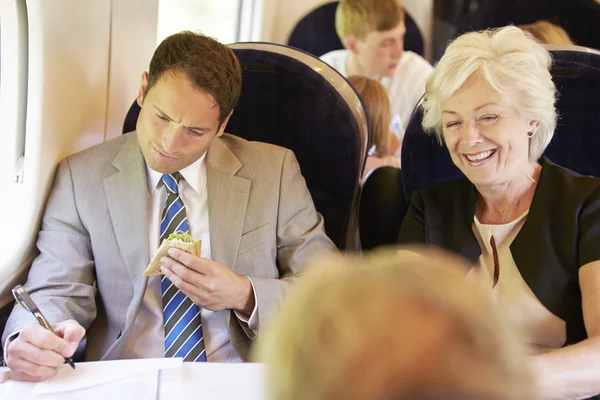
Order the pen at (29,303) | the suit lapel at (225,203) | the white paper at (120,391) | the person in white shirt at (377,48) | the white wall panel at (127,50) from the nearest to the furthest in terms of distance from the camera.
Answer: the white paper at (120,391) < the pen at (29,303) < the suit lapel at (225,203) < the white wall panel at (127,50) < the person in white shirt at (377,48)

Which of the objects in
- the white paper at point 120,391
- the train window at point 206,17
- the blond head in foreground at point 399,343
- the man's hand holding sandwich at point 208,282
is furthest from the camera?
the train window at point 206,17

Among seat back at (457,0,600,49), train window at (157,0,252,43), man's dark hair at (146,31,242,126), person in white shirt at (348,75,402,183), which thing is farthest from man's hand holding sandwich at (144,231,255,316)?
seat back at (457,0,600,49)

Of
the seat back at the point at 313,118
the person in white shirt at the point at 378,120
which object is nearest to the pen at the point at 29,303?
the seat back at the point at 313,118

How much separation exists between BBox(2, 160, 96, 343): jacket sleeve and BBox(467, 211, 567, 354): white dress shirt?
92 centimetres

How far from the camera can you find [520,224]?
165 centimetres

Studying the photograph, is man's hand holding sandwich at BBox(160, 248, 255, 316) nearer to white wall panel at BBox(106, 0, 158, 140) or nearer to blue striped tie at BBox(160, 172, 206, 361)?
blue striped tie at BBox(160, 172, 206, 361)

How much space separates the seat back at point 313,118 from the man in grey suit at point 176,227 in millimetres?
154

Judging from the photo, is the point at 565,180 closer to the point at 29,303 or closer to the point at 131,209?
the point at 131,209

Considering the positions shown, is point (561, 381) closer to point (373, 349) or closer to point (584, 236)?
point (584, 236)

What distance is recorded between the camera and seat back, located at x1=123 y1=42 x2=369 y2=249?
1946mm

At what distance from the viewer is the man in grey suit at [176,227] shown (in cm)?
163

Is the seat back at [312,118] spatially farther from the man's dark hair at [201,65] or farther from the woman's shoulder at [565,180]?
the woman's shoulder at [565,180]

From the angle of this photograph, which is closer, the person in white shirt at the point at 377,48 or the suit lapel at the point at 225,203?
the suit lapel at the point at 225,203

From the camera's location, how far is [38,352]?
4.25 feet
